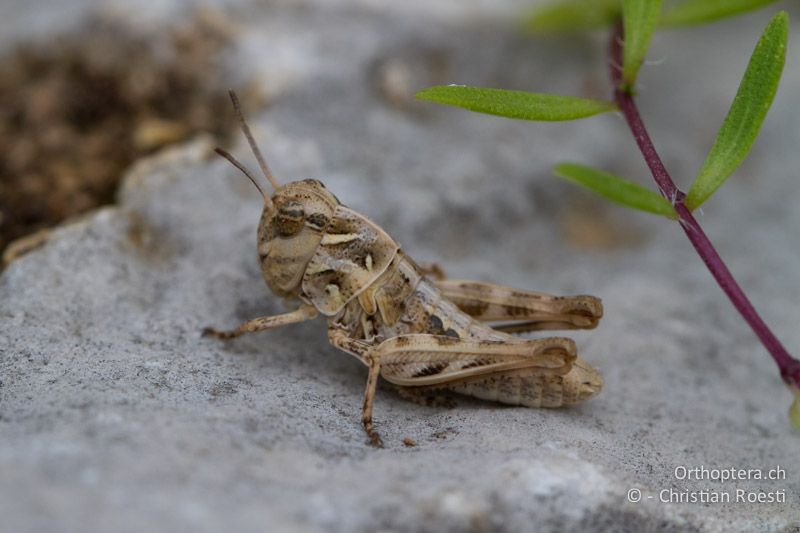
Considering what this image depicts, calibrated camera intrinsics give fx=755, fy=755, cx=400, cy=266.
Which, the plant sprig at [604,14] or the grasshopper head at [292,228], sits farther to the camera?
the plant sprig at [604,14]

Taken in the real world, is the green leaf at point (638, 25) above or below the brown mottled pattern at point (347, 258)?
above

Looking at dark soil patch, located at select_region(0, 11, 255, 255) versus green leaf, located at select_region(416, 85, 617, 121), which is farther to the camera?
dark soil patch, located at select_region(0, 11, 255, 255)

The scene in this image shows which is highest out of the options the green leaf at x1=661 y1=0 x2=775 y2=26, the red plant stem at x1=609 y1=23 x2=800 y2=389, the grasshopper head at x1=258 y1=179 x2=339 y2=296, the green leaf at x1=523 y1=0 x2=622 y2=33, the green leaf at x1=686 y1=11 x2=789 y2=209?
the green leaf at x1=523 y1=0 x2=622 y2=33

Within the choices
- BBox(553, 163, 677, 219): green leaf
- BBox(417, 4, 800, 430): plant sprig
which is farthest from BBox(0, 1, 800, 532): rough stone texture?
BBox(553, 163, 677, 219): green leaf

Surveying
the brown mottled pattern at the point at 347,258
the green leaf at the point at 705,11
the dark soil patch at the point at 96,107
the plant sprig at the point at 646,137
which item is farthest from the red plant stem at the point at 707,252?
the dark soil patch at the point at 96,107

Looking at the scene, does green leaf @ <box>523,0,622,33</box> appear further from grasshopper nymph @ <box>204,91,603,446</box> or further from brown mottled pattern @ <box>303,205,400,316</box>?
brown mottled pattern @ <box>303,205,400,316</box>

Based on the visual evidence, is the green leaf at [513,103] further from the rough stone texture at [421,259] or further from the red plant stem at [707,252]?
the rough stone texture at [421,259]

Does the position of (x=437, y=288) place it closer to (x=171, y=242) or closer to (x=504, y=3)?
(x=171, y=242)

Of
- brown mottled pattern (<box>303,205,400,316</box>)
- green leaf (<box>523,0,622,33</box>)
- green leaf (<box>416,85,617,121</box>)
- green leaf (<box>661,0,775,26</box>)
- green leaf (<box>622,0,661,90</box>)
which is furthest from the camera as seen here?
green leaf (<box>523,0,622,33</box>)

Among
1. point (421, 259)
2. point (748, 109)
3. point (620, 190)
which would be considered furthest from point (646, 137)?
point (421, 259)
